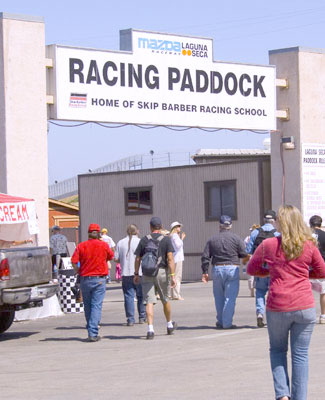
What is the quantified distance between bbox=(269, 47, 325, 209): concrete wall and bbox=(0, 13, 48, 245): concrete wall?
6.60 meters

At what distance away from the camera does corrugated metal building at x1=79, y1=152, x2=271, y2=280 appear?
100 feet

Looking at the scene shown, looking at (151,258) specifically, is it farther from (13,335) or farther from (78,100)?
(78,100)

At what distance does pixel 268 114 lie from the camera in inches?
854

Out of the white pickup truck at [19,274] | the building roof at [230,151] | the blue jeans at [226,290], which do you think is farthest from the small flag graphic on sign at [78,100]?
the building roof at [230,151]

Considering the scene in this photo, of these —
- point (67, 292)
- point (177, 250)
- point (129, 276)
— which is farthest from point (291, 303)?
point (177, 250)

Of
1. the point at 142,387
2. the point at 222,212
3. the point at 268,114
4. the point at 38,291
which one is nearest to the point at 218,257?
the point at 38,291

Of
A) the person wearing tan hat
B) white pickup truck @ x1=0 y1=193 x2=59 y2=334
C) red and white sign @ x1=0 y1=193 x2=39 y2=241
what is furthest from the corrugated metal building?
white pickup truck @ x1=0 y1=193 x2=59 y2=334

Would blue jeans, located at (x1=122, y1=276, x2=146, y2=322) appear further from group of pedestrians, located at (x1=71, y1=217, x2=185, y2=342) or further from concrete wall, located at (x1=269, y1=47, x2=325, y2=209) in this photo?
concrete wall, located at (x1=269, y1=47, x2=325, y2=209)

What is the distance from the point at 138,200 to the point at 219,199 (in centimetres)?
408

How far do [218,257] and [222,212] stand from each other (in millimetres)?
17611

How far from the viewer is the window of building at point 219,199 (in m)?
31.6

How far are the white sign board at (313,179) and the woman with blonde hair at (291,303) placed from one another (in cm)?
1483

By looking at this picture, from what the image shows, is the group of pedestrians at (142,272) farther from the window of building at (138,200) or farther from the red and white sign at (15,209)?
the window of building at (138,200)

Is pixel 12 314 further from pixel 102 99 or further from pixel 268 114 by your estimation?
pixel 268 114
